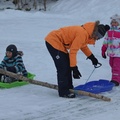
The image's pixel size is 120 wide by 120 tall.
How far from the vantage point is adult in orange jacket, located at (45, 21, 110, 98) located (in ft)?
19.7

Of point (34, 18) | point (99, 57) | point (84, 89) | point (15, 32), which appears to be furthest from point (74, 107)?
point (34, 18)

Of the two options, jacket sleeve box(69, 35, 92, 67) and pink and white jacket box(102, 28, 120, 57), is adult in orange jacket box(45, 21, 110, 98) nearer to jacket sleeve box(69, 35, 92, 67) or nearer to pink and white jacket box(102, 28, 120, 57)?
jacket sleeve box(69, 35, 92, 67)

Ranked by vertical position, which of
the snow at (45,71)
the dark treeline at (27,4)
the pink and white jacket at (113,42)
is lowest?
the snow at (45,71)

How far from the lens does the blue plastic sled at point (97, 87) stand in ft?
21.5

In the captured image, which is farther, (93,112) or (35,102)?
(35,102)

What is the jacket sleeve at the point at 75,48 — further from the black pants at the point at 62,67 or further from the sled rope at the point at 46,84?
the sled rope at the point at 46,84

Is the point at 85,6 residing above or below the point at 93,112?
above

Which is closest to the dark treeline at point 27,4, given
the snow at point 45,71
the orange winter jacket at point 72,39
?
the snow at point 45,71

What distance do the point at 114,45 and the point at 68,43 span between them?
1280 mm

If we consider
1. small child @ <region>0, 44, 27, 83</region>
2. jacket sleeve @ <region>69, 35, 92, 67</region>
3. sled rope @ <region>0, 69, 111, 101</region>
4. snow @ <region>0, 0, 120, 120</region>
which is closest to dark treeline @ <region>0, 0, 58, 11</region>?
snow @ <region>0, 0, 120, 120</region>

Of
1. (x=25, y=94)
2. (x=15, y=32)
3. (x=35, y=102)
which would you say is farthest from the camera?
(x=15, y=32)

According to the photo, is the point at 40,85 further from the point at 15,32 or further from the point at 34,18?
the point at 34,18

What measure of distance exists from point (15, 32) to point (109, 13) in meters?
5.00

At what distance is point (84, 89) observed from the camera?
260 inches
